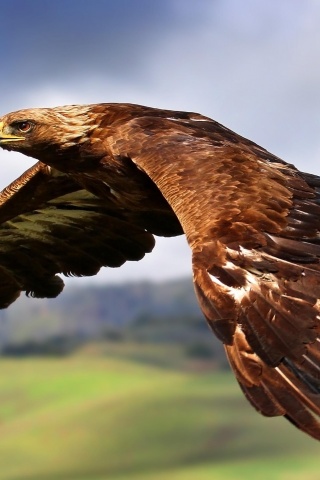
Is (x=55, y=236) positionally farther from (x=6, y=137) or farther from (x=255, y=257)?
(x=255, y=257)

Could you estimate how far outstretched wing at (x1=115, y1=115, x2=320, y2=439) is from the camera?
728cm

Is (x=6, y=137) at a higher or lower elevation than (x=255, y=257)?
higher

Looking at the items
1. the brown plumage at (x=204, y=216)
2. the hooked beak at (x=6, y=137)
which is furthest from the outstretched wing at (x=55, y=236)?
the hooked beak at (x=6, y=137)

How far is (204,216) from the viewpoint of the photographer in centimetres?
796

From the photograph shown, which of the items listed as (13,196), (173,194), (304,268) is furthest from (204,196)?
(13,196)

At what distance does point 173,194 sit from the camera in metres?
8.24

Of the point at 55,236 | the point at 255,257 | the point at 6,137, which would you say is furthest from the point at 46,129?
the point at 255,257

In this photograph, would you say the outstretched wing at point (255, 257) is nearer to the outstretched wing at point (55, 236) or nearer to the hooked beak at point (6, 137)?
the hooked beak at point (6, 137)

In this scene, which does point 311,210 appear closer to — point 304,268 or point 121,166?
point 304,268

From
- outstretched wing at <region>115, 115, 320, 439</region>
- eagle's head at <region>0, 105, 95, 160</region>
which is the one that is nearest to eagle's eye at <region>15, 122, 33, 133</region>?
eagle's head at <region>0, 105, 95, 160</region>

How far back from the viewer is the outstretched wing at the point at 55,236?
10.9 m

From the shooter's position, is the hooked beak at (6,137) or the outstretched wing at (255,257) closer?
the outstretched wing at (255,257)

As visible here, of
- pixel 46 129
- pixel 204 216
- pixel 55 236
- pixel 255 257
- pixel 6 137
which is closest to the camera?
pixel 255 257

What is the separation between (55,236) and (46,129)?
2.09 m
